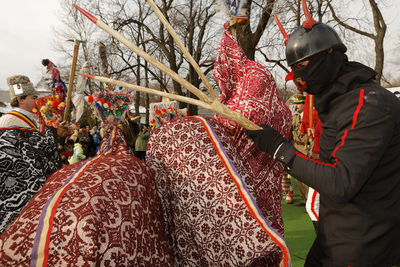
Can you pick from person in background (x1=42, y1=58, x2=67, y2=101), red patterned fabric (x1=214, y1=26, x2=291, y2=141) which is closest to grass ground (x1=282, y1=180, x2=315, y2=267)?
→ red patterned fabric (x1=214, y1=26, x2=291, y2=141)

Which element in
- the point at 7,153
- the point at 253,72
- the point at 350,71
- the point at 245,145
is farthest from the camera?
the point at 7,153

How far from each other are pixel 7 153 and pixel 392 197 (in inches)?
104

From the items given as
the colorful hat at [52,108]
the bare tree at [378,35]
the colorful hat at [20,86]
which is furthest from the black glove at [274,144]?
the bare tree at [378,35]

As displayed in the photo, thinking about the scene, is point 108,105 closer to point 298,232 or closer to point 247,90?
point 247,90

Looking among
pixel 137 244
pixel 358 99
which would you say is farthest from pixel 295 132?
pixel 137 244

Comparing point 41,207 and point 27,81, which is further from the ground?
point 27,81

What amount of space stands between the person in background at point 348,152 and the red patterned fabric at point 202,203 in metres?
0.29

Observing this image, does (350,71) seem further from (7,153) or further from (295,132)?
(295,132)

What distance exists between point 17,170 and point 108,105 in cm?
98

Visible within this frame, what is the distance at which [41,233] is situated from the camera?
94cm

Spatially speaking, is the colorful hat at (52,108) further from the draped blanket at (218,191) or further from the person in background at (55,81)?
the draped blanket at (218,191)

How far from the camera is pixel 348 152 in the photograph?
4.09ft

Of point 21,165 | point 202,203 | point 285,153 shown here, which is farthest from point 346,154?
point 21,165

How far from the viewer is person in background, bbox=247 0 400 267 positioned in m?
1.25
